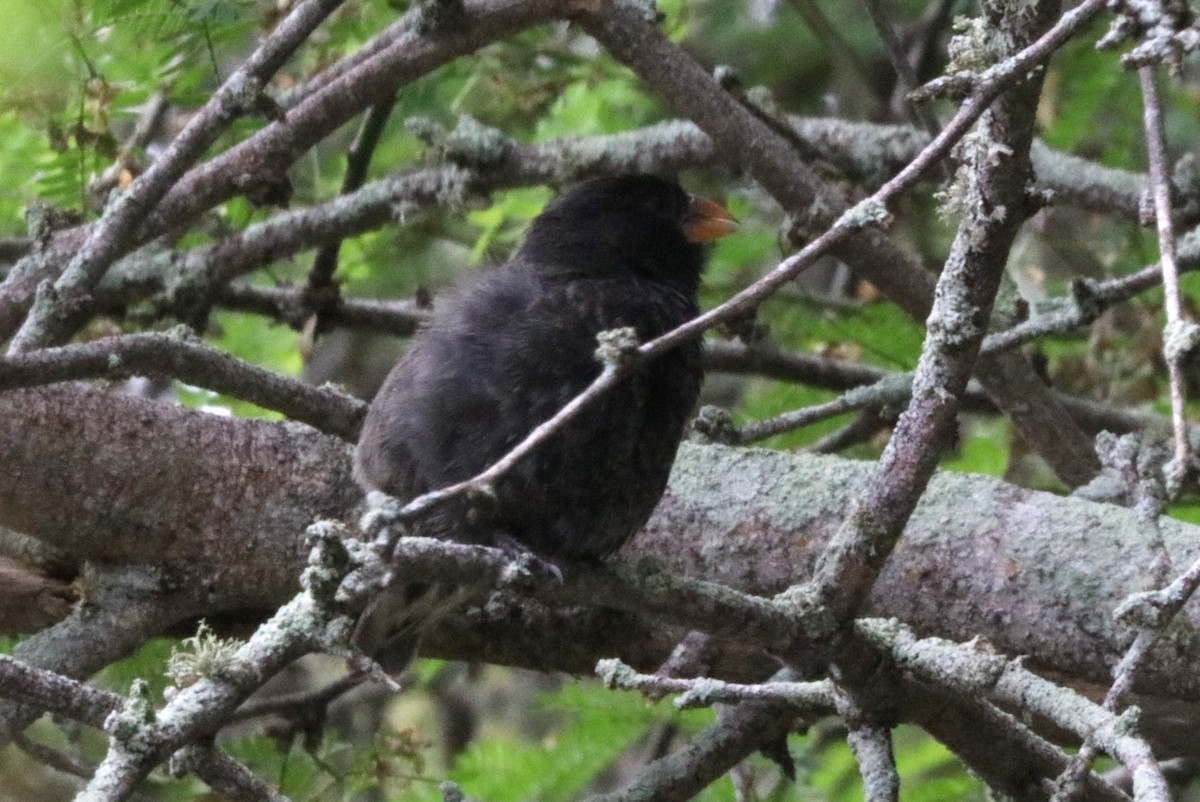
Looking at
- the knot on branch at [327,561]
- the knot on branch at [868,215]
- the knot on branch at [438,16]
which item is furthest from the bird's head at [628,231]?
the knot on branch at [327,561]

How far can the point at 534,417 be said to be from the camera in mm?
3273

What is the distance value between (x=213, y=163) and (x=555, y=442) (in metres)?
1.05

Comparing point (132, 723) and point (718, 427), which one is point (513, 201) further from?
point (132, 723)

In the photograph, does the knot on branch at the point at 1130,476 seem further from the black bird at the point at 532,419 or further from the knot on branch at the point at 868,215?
the knot on branch at the point at 868,215

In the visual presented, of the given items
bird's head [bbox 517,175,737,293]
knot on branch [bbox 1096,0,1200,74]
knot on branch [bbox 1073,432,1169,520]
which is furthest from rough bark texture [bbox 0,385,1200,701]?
knot on branch [bbox 1096,0,1200,74]

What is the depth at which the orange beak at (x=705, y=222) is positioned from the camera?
4.20 meters

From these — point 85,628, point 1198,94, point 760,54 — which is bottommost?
point 85,628

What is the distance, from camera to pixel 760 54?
677cm

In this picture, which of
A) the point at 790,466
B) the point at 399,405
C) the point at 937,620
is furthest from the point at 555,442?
the point at 937,620

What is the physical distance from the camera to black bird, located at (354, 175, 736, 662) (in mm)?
3270

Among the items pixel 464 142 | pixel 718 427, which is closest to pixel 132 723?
pixel 718 427

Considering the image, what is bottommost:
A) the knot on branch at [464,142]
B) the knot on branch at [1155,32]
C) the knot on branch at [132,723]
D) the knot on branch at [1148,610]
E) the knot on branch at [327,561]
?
the knot on branch at [132,723]

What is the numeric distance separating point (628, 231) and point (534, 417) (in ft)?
3.07

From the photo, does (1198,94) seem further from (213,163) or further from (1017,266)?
(213,163)
